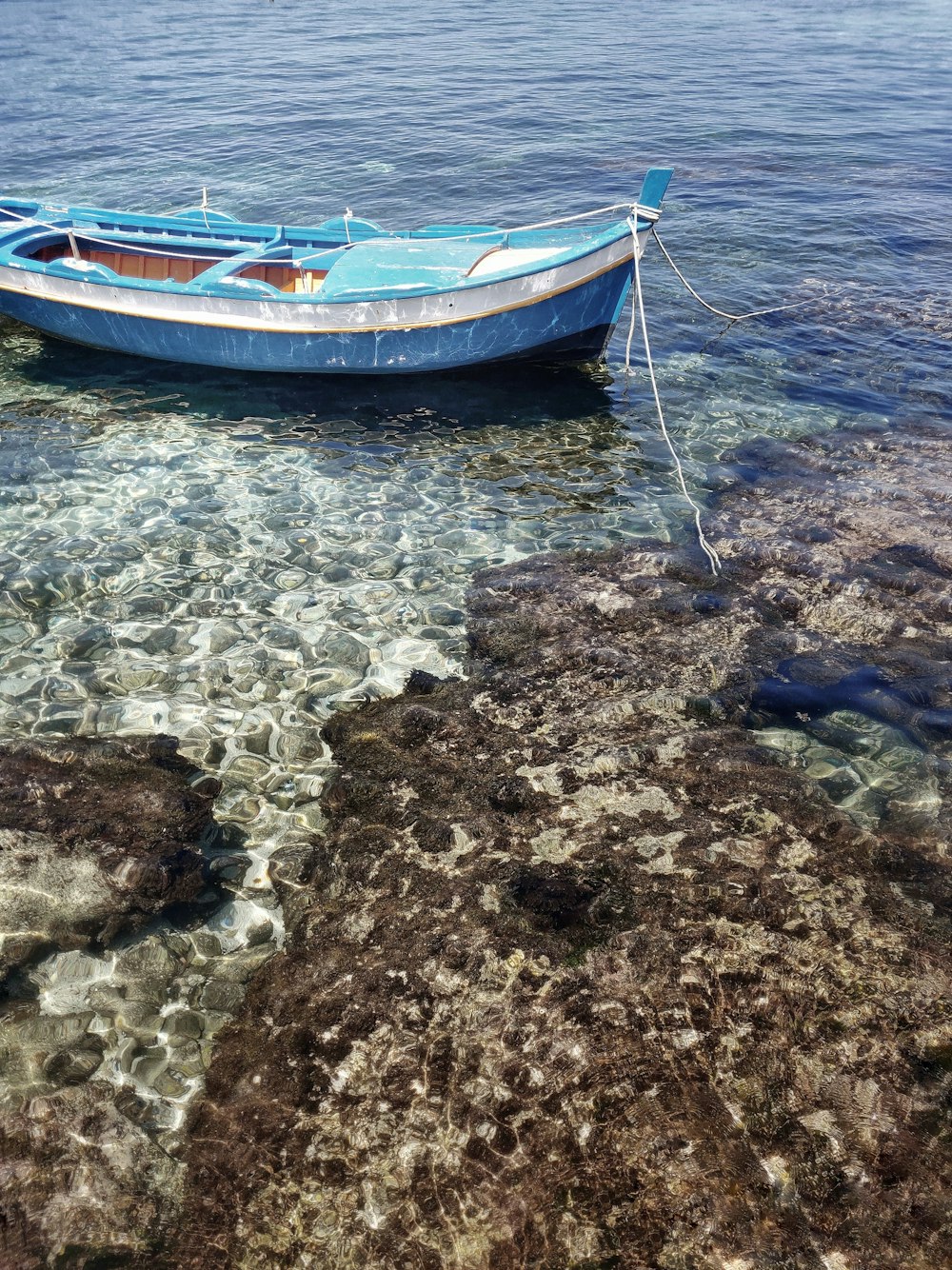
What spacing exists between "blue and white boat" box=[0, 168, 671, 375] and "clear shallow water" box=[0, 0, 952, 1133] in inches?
21.8

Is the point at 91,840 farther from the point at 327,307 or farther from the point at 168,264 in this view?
the point at 168,264

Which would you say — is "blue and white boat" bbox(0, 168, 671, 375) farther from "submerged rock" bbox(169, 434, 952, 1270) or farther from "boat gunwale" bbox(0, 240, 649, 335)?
"submerged rock" bbox(169, 434, 952, 1270)

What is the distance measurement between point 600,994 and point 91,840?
367 cm

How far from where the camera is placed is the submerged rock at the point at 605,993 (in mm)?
4062

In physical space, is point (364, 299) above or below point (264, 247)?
below

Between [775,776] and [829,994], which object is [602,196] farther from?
[829,994]

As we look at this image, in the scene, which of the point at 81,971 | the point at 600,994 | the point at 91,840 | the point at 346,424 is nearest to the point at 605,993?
the point at 600,994

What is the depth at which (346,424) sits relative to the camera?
12727 mm

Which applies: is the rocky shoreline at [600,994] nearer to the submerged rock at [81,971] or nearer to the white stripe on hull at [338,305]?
the submerged rock at [81,971]

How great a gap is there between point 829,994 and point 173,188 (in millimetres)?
25066

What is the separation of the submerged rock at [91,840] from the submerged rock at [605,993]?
98 centimetres

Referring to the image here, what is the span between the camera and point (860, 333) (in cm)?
1555

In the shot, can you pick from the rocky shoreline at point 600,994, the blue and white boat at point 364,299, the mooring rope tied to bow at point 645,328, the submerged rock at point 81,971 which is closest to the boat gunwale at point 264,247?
the blue and white boat at point 364,299

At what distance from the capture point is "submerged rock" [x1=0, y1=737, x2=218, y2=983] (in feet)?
18.3
